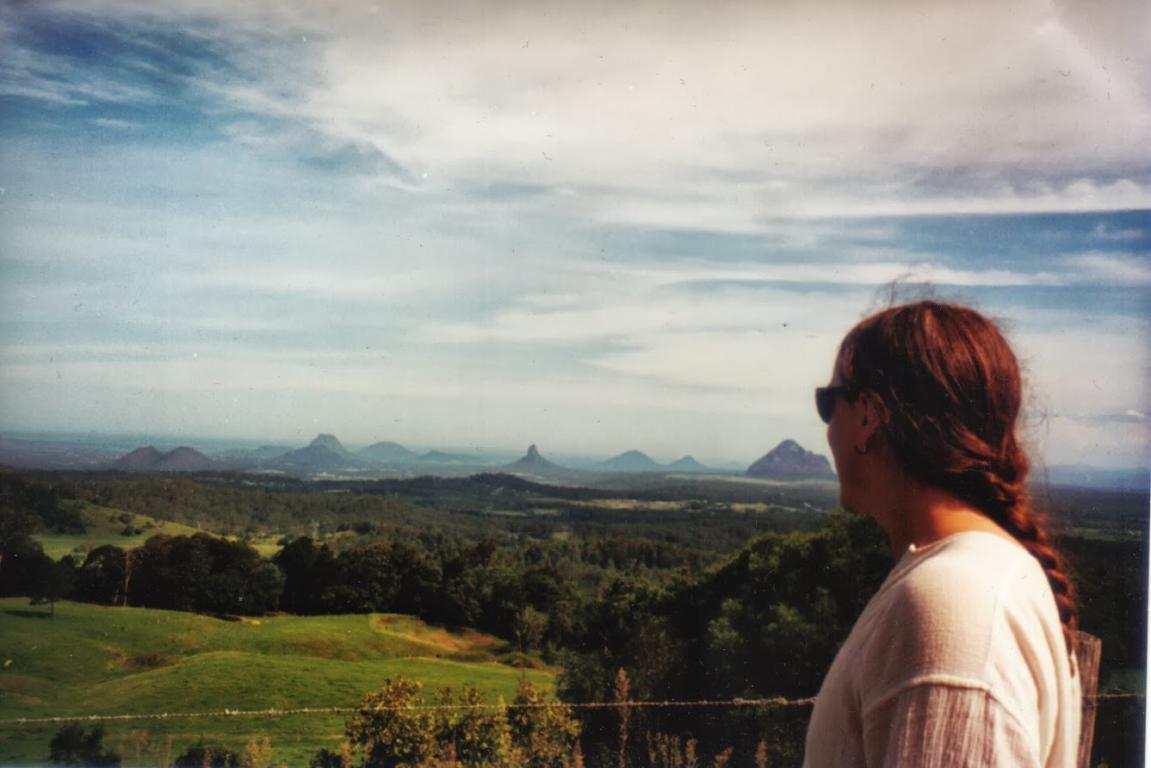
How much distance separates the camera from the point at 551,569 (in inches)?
189

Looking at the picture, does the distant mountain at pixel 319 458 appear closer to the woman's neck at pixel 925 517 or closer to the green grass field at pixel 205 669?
the green grass field at pixel 205 669

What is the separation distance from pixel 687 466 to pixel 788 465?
52cm

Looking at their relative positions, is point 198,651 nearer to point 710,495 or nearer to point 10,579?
point 10,579

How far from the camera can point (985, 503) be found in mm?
880

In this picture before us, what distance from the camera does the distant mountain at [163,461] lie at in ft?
15.7

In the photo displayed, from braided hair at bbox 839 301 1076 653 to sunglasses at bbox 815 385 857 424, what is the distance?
0.03 m

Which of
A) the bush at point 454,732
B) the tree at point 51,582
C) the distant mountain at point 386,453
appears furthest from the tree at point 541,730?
the tree at point 51,582

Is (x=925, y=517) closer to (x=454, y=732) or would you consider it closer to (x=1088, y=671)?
(x=1088, y=671)

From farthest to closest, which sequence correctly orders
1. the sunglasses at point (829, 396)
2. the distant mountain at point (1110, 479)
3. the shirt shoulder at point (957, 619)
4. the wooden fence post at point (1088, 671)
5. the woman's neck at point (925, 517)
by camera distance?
the distant mountain at point (1110, 479) < the wooden fence post at point (1088, 671) < the sunglasses at point (829, 396) < the woman's neck at point (925, 517) < the shirt shoulder at point (957, 619)

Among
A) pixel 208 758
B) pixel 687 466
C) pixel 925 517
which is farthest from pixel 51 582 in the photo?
pixel 925 517

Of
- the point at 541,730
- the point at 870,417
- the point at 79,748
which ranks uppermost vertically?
the point at 870,417

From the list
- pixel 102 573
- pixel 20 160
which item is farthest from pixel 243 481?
pixel 20 160

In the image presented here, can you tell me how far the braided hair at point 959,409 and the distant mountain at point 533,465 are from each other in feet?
13.1

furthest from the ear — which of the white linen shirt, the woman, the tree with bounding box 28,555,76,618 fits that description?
the tree with bounding box 28,555,76,618
